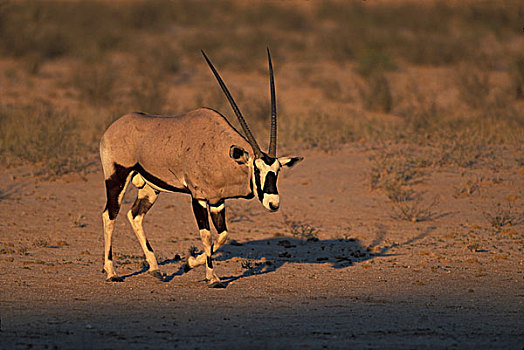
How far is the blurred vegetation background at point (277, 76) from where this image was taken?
52.1 feet

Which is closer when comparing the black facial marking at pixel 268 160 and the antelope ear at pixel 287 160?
the black facial marking at pixel 268 160

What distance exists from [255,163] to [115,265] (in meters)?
2.66

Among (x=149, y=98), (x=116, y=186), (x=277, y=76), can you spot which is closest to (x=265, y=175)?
(x=116, y=186)

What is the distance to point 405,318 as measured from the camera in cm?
670

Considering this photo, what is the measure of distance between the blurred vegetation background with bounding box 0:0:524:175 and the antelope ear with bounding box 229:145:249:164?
24.2 ft

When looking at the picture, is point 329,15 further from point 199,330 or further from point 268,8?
point 199,330

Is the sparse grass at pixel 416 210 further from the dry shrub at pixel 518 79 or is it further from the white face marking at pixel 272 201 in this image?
the dry shrub at pixel 518 79

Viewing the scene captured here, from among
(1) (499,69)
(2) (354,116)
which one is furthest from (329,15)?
(2) (354,116)

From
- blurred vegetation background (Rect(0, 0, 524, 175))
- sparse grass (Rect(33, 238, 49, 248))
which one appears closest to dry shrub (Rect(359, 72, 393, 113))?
blurred vegetation background (Rect(0, 0, 524, 175))

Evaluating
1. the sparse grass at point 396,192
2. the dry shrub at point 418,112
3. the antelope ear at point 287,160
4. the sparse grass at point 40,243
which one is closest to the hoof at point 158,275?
the antelope ear at point 287,160

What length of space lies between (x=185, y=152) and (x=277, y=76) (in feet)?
64.0

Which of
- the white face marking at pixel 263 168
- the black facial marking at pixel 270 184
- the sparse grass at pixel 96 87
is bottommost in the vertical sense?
the black facial marking at pixel 270 184

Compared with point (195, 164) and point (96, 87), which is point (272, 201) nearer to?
point (195, 164)

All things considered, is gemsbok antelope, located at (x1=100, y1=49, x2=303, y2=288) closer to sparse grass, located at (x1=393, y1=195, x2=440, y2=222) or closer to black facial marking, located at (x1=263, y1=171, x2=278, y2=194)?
black facial marking, located at (x1=263, y1=171, x2=278, y2=194)
